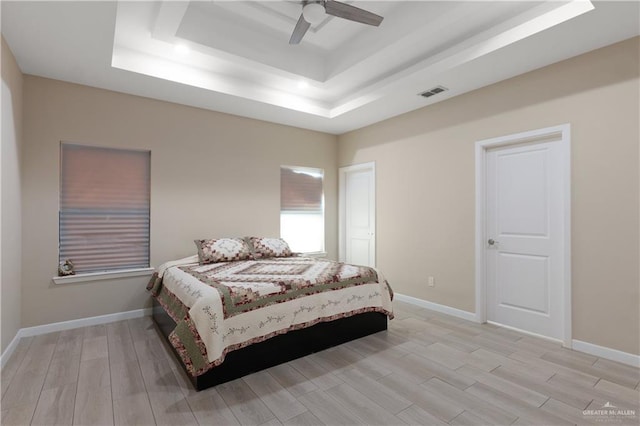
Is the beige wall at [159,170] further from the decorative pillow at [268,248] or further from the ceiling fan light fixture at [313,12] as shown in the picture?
the ceiling fan light fixture at [313,12]

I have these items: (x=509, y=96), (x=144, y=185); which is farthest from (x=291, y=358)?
(x=509, y=96)

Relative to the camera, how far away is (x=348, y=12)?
93.4 inches

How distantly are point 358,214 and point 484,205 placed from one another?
6.99 feet

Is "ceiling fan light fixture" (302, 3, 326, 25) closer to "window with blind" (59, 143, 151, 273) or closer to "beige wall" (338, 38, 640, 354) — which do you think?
"beige wall" (338, 38, 640, 354)

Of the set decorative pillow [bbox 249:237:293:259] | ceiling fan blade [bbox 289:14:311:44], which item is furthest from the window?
ceiling fan blade [bbox 289:14:311:44]

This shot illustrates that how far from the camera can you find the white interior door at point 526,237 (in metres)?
3.10

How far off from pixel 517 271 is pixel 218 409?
3.15 metres

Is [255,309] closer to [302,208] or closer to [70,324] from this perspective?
[70,324]

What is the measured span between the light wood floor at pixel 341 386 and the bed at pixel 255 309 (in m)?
0.14

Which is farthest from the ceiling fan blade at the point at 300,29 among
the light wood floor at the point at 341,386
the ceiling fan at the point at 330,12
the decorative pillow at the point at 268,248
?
the light wood floor at the point at 341,386

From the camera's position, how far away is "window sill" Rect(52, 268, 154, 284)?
132 inches

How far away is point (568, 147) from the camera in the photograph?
2934 millimetres

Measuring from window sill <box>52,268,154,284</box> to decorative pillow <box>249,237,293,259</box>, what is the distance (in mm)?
1251

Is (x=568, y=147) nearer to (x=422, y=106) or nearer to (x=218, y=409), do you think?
(x=422, y=106)
